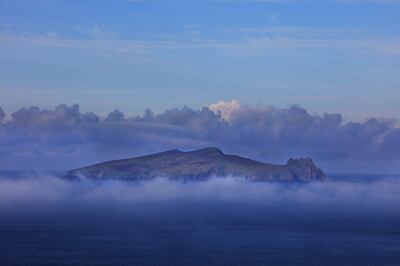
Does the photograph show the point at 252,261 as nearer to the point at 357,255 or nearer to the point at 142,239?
the point at 357,255

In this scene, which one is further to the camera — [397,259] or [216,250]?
[216,250]

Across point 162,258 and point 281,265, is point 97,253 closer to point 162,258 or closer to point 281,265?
point 162,258

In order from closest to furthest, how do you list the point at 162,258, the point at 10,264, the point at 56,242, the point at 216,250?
the point at 10,264 → the point at 162,258 → the point at 216,250 → the point at 56,242

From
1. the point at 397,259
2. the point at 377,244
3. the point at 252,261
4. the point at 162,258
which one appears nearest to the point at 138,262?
the point at 162,258

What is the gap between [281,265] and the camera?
15488 centimetres

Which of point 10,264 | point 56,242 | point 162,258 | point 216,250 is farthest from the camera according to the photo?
point 56,242

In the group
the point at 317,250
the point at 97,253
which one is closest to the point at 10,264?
the point at 97,253

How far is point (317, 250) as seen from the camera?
177 metres

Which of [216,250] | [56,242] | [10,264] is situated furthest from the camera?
[56,242]

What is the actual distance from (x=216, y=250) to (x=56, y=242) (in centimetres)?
4337

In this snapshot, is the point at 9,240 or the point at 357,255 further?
the point at 9,240

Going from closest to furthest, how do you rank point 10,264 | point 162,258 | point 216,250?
point 10,264, point 162,258, point 216,250

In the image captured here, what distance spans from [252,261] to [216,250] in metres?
18.0

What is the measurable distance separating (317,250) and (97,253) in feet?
173
